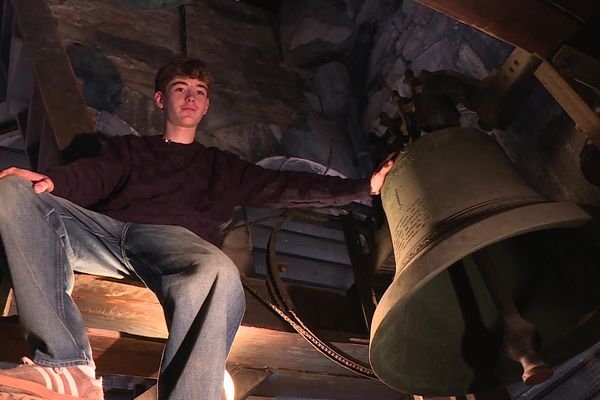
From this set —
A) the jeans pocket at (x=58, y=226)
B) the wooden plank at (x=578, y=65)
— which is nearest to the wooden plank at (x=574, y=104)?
the wooden plank at (x=578, y=65)

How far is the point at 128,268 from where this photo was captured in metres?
2.04

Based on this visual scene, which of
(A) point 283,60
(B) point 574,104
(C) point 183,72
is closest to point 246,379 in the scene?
(C) point 183,72

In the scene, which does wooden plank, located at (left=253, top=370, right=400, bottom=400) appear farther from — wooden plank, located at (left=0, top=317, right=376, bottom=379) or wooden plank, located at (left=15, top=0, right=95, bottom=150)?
wooden plank, located at (left=15, top=0, right=95, bottom=150)

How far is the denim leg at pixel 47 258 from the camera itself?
156cm

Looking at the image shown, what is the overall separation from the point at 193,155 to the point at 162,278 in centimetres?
82

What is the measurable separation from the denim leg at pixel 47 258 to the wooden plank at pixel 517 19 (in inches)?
53.9

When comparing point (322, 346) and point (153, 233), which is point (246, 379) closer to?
point (322, 346)

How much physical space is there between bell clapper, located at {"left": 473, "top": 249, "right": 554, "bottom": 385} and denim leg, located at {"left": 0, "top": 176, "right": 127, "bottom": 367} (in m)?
1.21

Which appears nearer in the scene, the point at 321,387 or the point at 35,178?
the point at 35,178

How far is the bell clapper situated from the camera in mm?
1454

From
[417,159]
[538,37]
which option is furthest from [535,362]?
[538,37]

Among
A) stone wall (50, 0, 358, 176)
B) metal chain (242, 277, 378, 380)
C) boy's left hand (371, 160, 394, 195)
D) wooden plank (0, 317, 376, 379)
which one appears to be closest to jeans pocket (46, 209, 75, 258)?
wooden plank (0, 317, 376, 379)

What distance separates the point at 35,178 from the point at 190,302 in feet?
2.34

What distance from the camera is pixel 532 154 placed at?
10.4 feet
